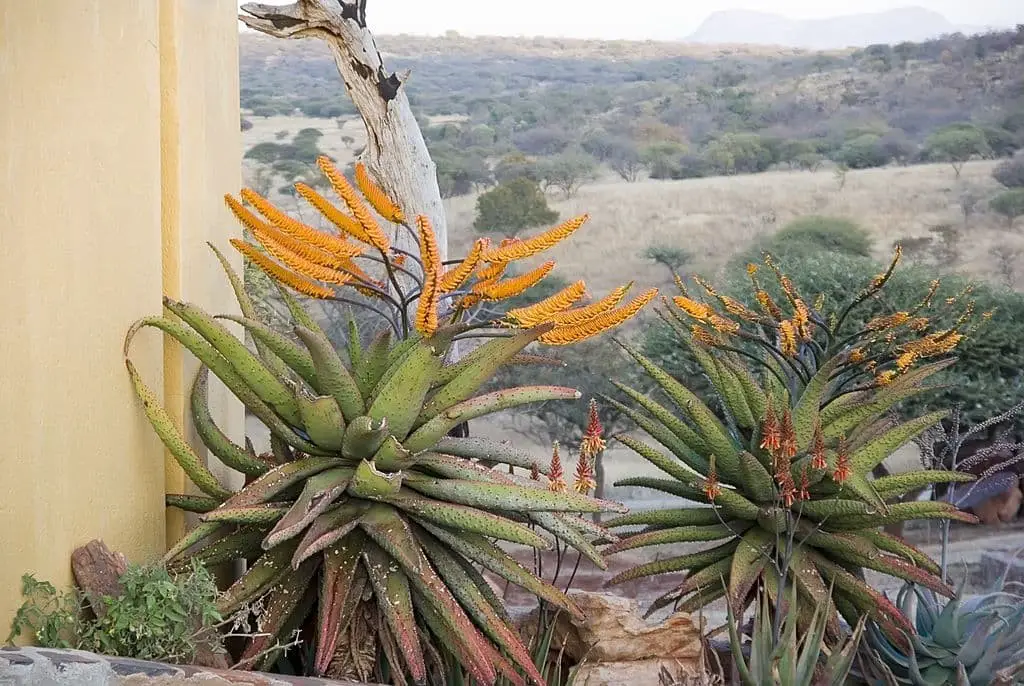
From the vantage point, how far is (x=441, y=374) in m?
2.82

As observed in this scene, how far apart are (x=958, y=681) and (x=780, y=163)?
41.4 feet

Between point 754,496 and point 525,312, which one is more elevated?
point 525,312

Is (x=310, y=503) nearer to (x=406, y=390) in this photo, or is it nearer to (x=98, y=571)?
(x=406, y=390)

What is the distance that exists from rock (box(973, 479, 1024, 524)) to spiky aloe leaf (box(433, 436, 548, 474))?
28.7 feet

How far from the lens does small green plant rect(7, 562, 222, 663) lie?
2.41m

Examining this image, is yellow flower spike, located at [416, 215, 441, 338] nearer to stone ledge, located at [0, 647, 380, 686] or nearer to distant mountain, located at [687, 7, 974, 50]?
stone ledge, located at [0, 647, 380, 686]

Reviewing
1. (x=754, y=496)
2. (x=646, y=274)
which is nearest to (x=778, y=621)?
(x=754, y=496)

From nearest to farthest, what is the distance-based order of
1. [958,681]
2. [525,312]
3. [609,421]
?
[525,312] → [958,681] → [609,421]

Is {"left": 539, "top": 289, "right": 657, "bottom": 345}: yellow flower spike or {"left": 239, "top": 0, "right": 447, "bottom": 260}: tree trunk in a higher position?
{"left": 239, "top": 0, "right": 447, "bottom": 260}: tree trunk

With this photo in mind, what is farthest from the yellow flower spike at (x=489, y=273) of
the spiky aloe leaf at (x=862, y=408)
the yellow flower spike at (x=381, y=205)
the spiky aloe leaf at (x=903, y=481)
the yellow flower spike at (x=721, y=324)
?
the spiky aloe leaf at (x=903, y=481)

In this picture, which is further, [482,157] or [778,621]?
[482,157]

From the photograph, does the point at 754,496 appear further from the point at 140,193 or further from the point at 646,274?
the point at 646,274

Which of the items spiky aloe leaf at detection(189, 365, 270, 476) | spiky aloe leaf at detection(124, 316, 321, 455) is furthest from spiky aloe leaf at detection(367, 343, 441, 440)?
spiky aloe leaf at detection(189, 365, 270, 476)

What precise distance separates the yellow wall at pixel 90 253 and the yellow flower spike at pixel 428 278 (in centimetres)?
82
